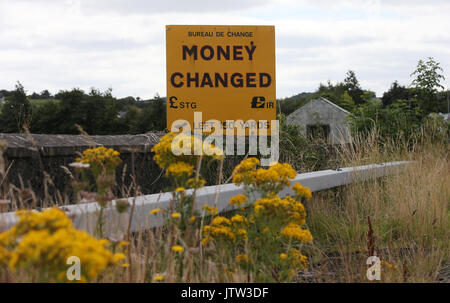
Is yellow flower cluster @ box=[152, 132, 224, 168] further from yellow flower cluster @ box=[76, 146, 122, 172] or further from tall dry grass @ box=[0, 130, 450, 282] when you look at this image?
tall dry grass @ box=[0, 130, 450, 282]

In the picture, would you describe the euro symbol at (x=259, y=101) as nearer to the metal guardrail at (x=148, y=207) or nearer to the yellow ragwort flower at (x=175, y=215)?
the metal guardrail at (x=148, y=207)

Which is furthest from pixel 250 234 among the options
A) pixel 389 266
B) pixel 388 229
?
pixel 388 229

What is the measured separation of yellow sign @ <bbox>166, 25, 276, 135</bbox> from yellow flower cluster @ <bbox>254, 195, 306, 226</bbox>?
5.63 meters

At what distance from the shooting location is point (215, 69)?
8672 mm

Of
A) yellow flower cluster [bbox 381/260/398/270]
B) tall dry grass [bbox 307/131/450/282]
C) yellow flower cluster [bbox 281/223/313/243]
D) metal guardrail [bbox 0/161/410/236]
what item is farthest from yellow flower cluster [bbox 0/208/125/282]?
yellow flower cluster [bbox 381/260/398/270]

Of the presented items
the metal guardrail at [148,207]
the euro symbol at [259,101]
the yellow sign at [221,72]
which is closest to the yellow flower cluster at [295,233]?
the metal guardrail at [148,207]

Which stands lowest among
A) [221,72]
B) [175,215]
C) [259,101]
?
[175,215]

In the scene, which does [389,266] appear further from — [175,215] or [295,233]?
[175,215]

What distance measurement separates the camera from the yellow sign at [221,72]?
28.3 feet

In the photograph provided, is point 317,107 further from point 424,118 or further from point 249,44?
point 249,44

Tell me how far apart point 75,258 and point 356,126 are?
391 inches

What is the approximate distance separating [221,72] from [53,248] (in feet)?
23.6

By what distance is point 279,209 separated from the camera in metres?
2.91
